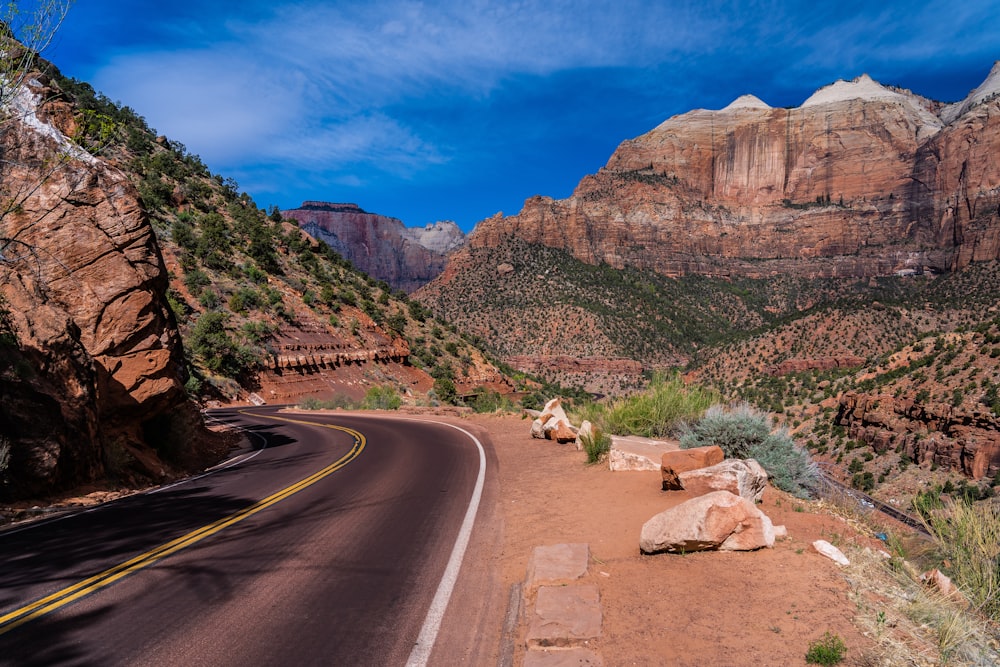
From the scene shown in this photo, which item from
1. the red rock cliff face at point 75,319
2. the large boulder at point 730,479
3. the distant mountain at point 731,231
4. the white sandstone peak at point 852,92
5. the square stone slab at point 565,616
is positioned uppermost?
the white sandstone peak at point 852,92

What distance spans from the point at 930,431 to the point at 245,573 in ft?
115

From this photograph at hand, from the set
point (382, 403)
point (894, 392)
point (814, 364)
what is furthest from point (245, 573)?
point (814, 364)

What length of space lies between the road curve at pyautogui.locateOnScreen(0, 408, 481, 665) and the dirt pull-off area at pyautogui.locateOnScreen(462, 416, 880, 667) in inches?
46.9

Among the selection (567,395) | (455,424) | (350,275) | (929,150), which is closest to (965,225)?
(929,150)

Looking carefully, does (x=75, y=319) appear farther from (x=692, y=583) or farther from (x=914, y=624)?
(x=914, y=624)

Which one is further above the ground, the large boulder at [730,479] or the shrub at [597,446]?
the large boulder at [730,479]

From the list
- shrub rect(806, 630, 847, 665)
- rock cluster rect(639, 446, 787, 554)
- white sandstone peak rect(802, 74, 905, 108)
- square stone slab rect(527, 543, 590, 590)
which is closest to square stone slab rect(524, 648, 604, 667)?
square stone slab rect(527, 543, 590, 590)

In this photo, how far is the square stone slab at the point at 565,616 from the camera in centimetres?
394

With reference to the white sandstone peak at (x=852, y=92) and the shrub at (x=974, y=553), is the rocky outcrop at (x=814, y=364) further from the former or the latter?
the white sandstone peak at (x=852, y=92)

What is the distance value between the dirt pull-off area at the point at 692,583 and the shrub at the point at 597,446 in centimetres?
193

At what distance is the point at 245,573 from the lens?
209 inches

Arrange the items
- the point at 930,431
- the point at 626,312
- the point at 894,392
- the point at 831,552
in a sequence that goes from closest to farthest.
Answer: the point at 831,552, the point at 930,431, the point at 894,392, the point at 626,312

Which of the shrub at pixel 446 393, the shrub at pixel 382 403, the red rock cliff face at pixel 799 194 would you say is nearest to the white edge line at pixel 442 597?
the shrub at pixel 382 403

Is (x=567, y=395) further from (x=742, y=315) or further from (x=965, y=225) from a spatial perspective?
(x=965, y=225)
